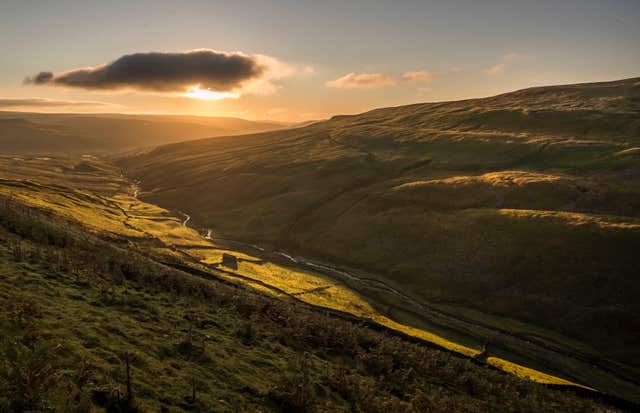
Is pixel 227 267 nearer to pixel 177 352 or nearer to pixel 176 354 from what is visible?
pixel 177 352

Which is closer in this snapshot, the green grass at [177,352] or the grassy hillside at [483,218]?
the green grass at [177,352]

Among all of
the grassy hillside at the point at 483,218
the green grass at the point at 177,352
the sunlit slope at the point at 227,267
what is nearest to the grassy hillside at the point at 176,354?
the green grass at the point at 177,352

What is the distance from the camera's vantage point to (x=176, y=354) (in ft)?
67.9

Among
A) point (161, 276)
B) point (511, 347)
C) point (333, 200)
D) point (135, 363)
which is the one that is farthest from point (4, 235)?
point (333, 200)

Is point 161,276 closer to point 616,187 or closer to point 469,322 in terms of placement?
point 469,322

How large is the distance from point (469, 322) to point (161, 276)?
5902 centimetres

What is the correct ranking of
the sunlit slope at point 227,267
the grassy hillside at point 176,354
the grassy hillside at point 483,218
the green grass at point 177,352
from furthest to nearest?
the grassy hillside at point 483,218, the sunlit slope at point 227,267, the green grass at point 177,352, the grassy hillside at point 176,354

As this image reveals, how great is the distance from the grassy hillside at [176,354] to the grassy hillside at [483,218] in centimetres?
4422

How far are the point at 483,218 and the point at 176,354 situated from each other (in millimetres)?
98282

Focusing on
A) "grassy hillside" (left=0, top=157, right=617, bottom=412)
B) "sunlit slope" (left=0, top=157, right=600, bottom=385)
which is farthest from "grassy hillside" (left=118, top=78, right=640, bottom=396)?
"grassy hillside" (left=0, top=157, right=617, bottom=412)

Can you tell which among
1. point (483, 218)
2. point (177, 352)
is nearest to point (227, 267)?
point (483, 218)

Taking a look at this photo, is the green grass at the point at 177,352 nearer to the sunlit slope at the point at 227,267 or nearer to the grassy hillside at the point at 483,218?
the sunlit slope at the point at 227,267

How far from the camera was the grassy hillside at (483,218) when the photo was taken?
249 feet

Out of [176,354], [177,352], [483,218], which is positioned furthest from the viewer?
[483,218]
